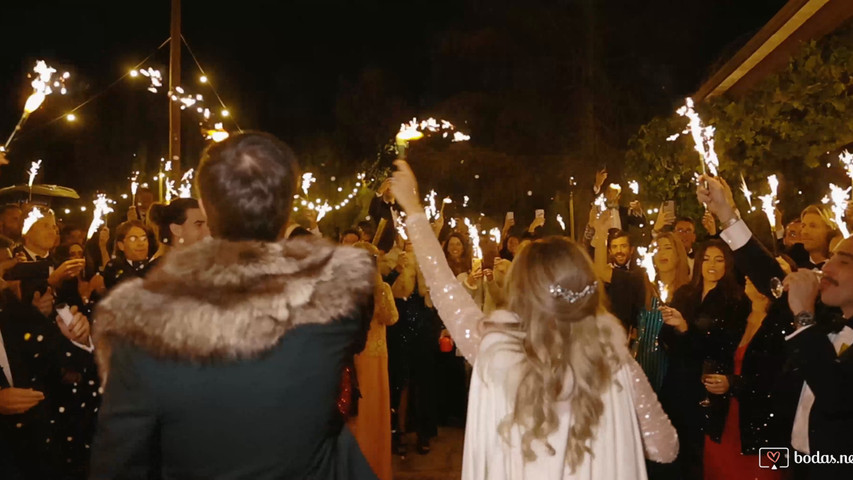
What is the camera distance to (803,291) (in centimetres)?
343

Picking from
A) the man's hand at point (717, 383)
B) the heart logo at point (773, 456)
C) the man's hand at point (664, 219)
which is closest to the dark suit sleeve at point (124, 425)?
the man's hand at point (717, 383)

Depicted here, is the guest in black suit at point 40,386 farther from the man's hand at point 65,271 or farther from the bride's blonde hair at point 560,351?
the bride's blonde hair at point 560,351

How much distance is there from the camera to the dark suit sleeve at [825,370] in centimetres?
324

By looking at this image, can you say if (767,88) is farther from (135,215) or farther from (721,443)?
(135,215)

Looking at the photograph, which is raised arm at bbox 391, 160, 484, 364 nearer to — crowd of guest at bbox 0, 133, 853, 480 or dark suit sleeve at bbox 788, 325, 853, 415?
crowd of guest at bbox 0, 133, 853, 480

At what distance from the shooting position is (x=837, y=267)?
11.8 ft

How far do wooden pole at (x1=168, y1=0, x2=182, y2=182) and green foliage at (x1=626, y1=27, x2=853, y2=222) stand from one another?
941cm

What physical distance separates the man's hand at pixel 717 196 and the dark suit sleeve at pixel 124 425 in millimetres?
3326

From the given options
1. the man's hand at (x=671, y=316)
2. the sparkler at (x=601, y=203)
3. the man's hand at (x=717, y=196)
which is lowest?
the man's hand at (x=671, y=316)

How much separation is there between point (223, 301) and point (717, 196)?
3147 mm

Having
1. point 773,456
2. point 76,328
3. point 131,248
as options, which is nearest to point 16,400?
point 76,328

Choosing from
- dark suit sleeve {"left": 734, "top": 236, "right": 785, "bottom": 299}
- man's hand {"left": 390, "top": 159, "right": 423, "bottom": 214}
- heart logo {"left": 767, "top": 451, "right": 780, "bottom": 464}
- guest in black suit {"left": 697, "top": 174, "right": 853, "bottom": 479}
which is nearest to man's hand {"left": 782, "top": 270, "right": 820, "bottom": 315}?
guest in black suit {"left": 697, "top": 174, "right": 853, "bottom": 479}

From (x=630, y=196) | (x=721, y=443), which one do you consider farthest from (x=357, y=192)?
(x=721, y=443)

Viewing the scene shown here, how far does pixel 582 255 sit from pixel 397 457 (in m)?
6.23
